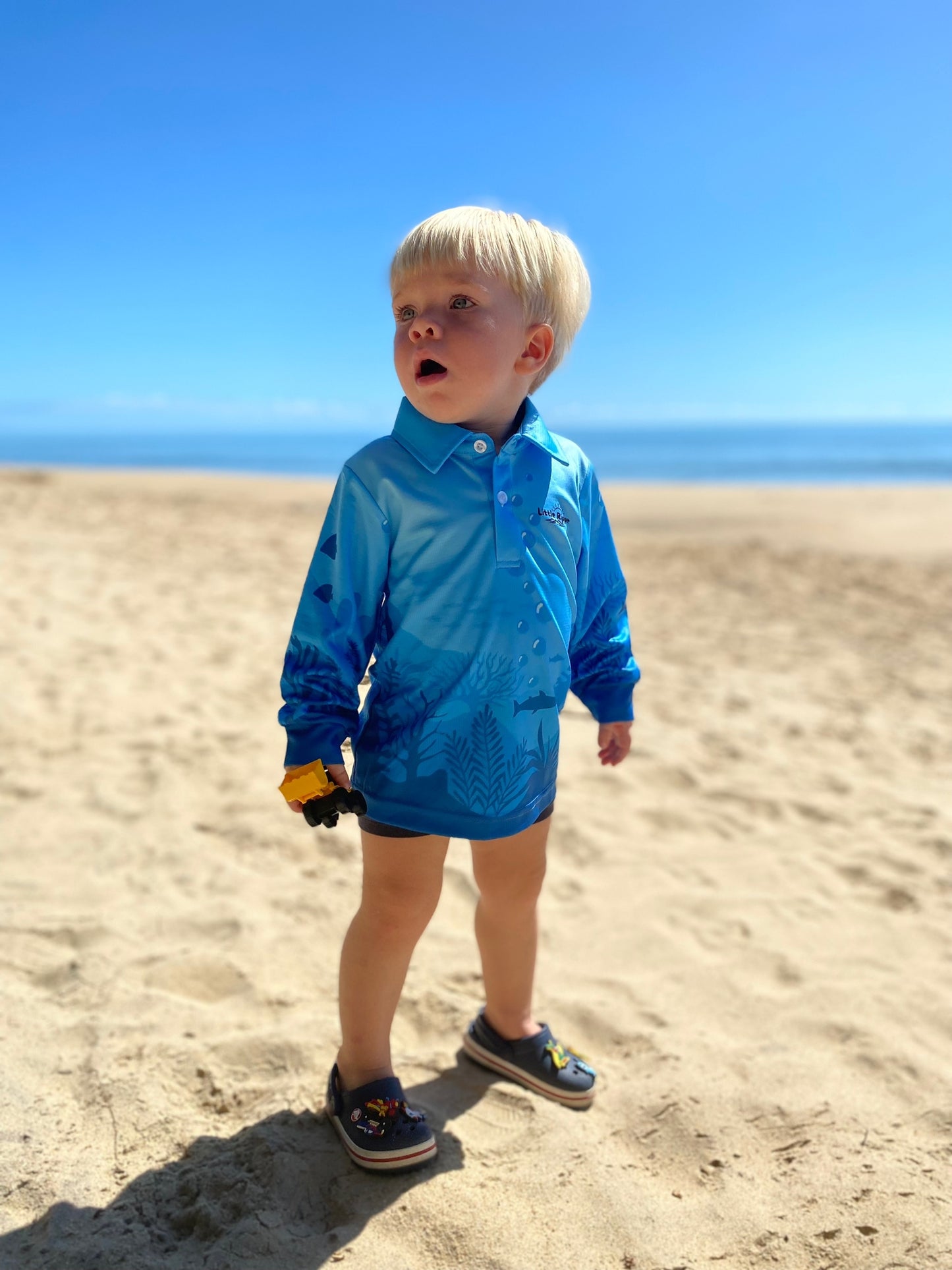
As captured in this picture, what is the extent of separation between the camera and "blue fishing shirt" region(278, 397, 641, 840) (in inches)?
61.8

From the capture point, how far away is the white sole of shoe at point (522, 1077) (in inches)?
76.5

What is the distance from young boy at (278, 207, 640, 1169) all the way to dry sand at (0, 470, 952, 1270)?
247mm

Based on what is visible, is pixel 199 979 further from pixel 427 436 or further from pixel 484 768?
pixel 427 436

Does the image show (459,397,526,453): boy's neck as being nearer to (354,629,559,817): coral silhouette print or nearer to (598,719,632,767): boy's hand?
(354,629,559,817): coral silhouette print

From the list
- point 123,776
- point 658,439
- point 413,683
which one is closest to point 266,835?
point 123,776

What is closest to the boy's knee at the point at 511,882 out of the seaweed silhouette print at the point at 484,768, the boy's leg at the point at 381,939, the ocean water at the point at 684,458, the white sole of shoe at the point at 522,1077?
the boy's leg at the point at 381,939

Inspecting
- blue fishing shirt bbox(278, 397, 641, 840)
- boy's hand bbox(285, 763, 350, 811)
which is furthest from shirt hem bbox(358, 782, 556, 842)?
boy's hand bbox(285, 763, 350, 811)

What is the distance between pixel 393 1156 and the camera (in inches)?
66.6

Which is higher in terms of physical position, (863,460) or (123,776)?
(863,460)

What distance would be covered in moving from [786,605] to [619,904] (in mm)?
4833

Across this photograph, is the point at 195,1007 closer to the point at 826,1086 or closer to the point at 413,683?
the point at 413,683

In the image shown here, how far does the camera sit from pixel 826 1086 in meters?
2.00

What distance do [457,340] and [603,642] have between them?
0.71m

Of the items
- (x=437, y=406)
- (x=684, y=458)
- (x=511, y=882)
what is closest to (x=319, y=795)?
(x=511, y=882)
